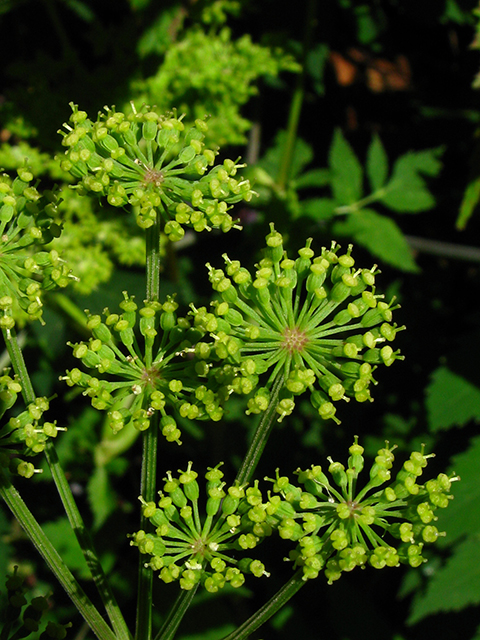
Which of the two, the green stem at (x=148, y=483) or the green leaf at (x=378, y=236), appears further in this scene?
the green leaf at (x=378, y=236)

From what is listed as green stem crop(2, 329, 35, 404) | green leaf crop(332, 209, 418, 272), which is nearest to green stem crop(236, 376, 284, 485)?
green stem crop(2, 329, 35, 404)

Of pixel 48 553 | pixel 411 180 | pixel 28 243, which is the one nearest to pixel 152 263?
pixel 28 243

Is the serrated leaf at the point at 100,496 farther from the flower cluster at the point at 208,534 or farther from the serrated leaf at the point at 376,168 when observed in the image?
the serrated leaf at the point at 376,168

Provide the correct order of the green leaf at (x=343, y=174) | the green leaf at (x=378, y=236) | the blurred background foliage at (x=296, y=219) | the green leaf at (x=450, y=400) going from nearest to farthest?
1. the green leaf at (x=450, y=400)
2. the blurred background foliage at (x=296, y=219)
3. the green leaf at (x=378, y=236)
4. the green leaf at (x=343, y=174)

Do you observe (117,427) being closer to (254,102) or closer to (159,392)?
(159,392)

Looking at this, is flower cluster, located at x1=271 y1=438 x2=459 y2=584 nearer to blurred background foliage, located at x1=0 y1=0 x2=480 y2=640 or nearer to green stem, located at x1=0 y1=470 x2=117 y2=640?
green stem, located at x1=0 y1=470 x2=117 y2=640

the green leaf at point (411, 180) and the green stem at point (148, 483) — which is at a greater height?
the green leaf at point (411, 180)

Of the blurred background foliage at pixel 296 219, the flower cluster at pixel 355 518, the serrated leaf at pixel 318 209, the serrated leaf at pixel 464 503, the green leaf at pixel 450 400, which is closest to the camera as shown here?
the flower cluster at pixel 355 518

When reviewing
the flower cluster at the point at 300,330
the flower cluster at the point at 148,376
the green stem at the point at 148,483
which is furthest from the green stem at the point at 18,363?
the flower cluster at the point at 300,330
